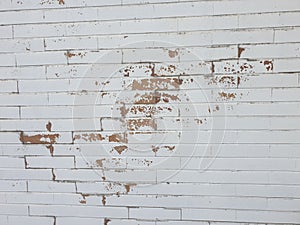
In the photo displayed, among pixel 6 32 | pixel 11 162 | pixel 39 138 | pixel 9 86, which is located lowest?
pixel 11 162

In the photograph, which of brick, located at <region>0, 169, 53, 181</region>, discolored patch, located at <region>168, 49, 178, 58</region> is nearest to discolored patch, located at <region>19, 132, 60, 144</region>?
brick, located at <region>0, 169, 53, 181</region>

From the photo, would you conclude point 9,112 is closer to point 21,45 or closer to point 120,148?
point 21,45

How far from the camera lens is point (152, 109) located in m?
1.45

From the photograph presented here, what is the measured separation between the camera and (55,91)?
1482 mm

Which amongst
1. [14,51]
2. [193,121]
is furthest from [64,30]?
[193,121]

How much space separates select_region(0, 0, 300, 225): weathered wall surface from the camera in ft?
4.48

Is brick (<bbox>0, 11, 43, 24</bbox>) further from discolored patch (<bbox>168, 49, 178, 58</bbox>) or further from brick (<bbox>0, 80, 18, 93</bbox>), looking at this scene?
discolored patch (<bbox>168, 49, 178, 58</bbox>)

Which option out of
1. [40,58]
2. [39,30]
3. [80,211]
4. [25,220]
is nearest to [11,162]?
[25,220]

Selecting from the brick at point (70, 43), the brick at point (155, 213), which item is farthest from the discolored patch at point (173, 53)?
the brick at point (155, 213)

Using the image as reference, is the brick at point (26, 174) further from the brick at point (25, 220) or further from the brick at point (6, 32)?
the brick at point (6, 32)

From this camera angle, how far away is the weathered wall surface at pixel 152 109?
4.48 ft

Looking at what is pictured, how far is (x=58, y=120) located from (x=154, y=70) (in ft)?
1.70

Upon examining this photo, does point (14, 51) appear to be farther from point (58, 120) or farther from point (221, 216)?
point (221, 216)

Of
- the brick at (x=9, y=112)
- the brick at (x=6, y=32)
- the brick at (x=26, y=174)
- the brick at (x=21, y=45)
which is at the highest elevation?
the brick at (x=6, y=32)
